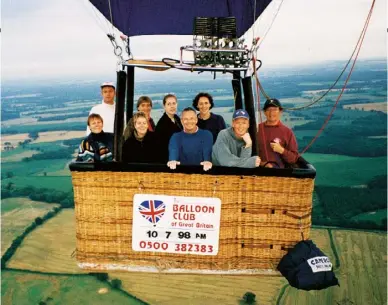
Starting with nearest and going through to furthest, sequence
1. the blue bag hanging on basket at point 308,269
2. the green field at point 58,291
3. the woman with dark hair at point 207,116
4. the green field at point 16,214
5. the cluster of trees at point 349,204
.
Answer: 1. the blue bag hanging on basket at point 308,269
2. the woman with dark hair at point 207,116
3. the green field at point 58,291
4. the cluster of trees at point 349,204
5. the green field at point 16,214

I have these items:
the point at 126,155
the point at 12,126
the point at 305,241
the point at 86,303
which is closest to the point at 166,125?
the point at 126,155

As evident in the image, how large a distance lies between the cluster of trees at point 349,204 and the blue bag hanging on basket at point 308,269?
4946cm

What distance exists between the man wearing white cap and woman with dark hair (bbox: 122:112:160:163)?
42 cm

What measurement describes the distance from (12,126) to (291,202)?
108 metres

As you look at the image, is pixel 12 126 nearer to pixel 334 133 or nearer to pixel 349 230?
pixel 334 133

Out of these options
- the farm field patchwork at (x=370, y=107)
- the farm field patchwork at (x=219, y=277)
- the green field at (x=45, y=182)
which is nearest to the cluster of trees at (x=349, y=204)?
the farm field patchwork at (x=219, y=277)

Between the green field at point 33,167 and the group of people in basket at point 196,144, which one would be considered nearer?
the group of people in basket at point 196,144

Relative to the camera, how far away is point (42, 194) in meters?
59.1

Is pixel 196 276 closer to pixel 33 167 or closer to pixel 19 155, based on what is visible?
pixel 33 167

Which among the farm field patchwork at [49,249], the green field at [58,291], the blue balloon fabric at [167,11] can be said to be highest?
the blue balloon fabric at [167,11]

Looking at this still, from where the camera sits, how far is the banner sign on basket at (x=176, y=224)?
8.48 feet

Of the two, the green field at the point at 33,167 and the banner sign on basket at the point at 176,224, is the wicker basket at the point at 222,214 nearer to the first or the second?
the banner sign on basket at the point at 176,224

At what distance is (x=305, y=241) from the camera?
103 inches

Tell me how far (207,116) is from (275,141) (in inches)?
27.1
